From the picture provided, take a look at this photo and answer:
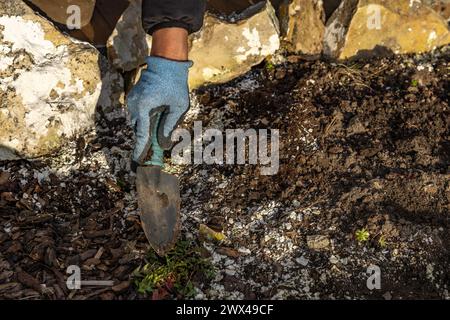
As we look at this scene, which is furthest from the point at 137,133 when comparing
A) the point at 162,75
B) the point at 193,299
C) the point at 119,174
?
the point at 193,299

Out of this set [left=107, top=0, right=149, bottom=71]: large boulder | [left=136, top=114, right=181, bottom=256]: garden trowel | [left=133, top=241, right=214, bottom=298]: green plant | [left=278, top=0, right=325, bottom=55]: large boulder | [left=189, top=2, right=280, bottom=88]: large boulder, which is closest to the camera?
[left=133, top=241, right=214, bottom=298]: green plant

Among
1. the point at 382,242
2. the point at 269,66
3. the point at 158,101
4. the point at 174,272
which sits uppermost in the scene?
the point at 269,66

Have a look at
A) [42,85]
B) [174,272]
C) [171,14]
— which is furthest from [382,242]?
[42,85]

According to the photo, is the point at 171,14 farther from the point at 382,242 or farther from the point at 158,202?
the point at 382,242

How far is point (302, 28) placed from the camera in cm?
407

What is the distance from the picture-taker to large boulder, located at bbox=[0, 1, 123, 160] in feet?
11.2

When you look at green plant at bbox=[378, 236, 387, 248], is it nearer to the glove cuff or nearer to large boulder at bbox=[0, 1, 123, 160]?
the glove cuff

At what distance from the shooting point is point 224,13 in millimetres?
4254

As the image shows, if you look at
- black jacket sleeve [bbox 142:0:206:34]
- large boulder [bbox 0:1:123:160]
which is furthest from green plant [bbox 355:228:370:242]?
large boulder [bbox 0:1:123:160]

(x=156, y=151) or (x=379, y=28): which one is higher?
(x=379, y=28)

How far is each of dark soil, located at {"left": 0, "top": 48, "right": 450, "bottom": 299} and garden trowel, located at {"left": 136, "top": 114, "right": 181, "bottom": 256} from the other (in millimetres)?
155

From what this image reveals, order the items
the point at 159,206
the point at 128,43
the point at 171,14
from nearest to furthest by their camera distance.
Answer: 1. the point at 171,14
2. the point at 159,206
3. the point at 128,43

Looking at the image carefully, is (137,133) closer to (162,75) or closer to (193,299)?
(162,75)

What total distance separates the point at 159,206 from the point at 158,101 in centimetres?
53
